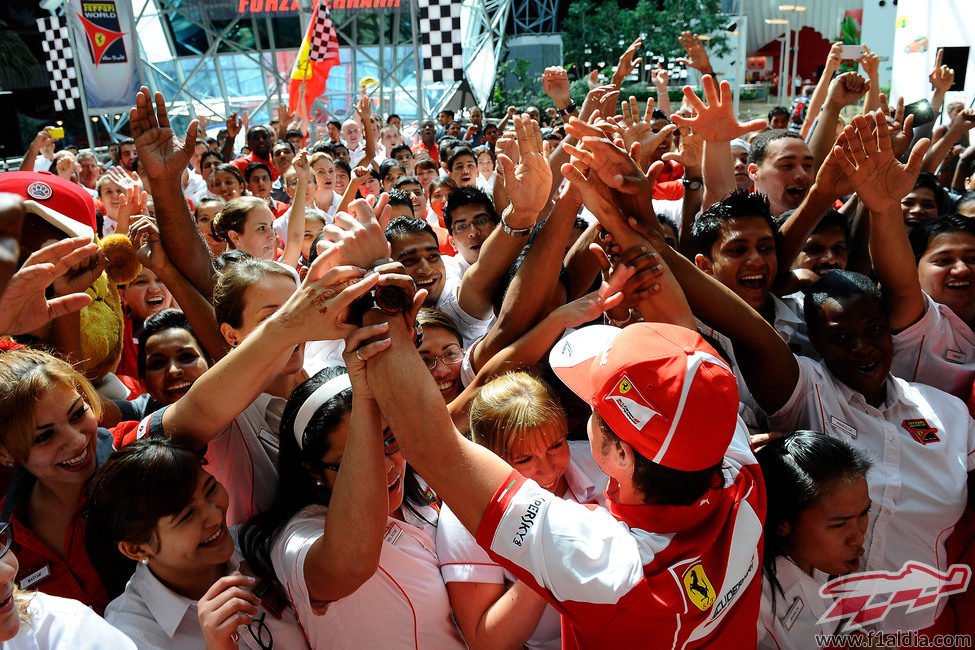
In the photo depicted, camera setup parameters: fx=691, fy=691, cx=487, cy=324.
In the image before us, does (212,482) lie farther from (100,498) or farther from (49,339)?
(49,339)

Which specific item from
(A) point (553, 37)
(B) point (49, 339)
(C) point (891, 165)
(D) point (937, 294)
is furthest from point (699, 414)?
(A) point (553, 37)

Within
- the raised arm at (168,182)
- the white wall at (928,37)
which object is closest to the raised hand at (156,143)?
the raised arm at (168,182)

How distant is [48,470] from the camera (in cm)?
179

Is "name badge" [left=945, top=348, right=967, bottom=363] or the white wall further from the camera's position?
the white wall

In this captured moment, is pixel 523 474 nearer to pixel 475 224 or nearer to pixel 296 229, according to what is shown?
pixel 475 224

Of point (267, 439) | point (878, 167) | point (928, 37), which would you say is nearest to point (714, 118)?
point (878, 167)

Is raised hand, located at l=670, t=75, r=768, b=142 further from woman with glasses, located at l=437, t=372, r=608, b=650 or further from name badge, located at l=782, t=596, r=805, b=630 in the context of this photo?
name badge, located at l=782, t=596, r=805, b=630

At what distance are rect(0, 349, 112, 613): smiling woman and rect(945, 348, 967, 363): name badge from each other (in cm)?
276

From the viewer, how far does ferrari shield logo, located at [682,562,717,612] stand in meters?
1.27

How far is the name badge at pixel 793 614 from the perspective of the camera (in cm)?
183

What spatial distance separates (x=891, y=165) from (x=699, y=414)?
161 centimetres

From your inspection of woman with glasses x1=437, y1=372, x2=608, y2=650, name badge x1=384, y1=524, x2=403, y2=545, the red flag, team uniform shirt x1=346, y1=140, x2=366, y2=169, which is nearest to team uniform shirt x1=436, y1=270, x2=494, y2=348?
woman with glasses x1=437, y1=372, x2=608, y2=650

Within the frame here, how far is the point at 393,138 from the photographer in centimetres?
1073

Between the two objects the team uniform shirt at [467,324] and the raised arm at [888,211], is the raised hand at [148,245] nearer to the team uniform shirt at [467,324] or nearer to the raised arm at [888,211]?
the team uniform shirt at [467,324]
